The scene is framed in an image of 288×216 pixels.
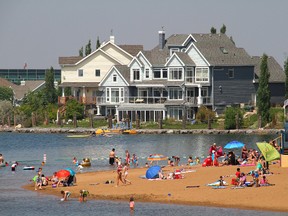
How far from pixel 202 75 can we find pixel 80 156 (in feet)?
122

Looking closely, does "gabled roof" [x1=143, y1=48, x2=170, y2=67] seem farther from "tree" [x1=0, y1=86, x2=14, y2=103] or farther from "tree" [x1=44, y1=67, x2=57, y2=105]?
"tree" [x1=0, y1=86, x2=14, y2=103]

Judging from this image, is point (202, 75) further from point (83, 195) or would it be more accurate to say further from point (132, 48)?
point (83, 195)

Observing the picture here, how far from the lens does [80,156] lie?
92.6 meters

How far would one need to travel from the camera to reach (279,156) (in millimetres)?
67375

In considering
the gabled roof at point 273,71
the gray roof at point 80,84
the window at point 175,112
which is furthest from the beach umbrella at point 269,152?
the gray roof at point 80,84

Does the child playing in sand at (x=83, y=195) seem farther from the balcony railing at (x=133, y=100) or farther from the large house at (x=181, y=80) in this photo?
the balcony railing at (x=133, y=100)

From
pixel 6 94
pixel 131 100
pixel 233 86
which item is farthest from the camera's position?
pixel 6 94

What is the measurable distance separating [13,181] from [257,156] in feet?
55.3

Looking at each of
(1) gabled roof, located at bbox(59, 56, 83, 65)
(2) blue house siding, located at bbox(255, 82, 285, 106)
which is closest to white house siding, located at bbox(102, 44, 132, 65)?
(1) gabled roof, located at bbox(59, 56, 83, 65)

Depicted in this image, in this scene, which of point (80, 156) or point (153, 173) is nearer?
point (153, 173)

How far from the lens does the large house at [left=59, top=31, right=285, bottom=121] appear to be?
415ft

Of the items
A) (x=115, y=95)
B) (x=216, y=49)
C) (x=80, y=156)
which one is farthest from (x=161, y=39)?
(x=80, y=156)

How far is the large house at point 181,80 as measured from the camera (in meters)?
126

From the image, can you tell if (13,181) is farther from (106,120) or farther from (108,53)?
(108,53)
